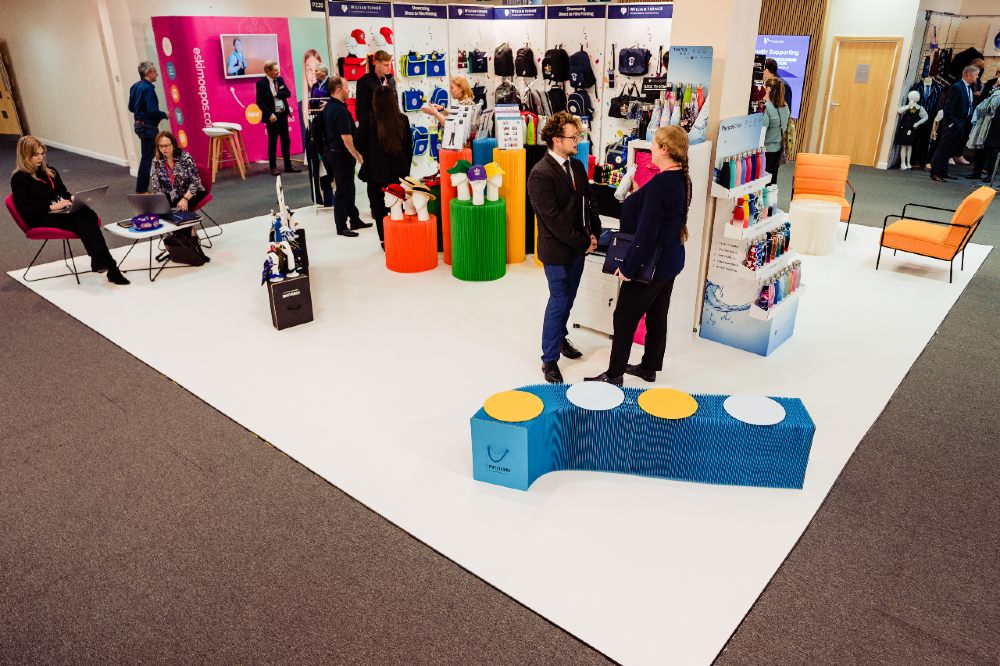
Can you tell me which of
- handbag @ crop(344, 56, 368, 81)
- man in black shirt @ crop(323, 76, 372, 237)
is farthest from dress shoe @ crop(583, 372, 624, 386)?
handbag @ crop(344, 56, 368, 81)

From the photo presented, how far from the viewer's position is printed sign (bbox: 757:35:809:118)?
11.0m

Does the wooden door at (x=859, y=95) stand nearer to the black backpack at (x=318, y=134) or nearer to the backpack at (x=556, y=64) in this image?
the backpack at (x=556, y=64)

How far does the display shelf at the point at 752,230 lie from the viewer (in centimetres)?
455

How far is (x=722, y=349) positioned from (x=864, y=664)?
2635 mm

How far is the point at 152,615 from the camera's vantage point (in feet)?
9.32

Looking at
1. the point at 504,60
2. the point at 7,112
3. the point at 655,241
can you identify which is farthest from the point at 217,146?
the point at 655,241

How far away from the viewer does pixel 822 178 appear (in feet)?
23.9

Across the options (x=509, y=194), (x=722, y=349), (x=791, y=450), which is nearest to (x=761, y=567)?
(x=791, y=450)

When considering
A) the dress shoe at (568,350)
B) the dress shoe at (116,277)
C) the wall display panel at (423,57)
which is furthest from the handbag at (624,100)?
the dress shoe at (116,277)

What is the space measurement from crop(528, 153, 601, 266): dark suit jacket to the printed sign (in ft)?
27.5

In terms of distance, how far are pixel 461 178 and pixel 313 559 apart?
3.74 m

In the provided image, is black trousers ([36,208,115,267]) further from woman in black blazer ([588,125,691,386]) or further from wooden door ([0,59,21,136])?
wooden door ([0,59,21,136])

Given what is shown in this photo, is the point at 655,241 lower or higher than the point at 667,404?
higher

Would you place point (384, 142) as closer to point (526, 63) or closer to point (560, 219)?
point (560, 219)
